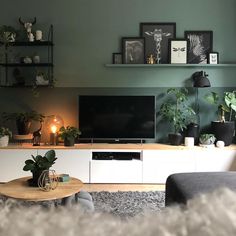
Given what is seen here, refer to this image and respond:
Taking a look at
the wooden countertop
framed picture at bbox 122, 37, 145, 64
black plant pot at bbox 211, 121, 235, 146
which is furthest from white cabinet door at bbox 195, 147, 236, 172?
framed picture at bbox 122, 37, 145, 64

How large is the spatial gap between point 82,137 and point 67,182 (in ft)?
5.26

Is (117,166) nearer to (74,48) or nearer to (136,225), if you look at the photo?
(74,48)

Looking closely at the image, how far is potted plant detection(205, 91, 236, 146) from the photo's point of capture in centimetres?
438

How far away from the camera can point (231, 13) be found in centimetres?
462

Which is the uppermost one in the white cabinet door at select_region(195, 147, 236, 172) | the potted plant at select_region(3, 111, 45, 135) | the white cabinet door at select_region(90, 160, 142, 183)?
the potted plant at select_region(3, 111, 45, 135)

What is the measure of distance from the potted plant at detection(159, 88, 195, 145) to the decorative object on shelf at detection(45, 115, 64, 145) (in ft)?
4.97

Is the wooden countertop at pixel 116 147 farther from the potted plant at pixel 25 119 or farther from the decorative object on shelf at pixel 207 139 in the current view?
the potted plant at pixel 25 119

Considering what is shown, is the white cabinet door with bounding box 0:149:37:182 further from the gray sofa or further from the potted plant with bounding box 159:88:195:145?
the gray sofa

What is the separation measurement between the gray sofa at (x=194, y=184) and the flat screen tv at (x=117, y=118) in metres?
1.97

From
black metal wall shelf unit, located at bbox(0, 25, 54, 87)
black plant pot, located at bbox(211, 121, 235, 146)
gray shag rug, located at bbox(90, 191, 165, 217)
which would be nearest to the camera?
gray shag rug, located at bbox(90, 191, 165, 217)

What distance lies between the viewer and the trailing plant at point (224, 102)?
4375 mm

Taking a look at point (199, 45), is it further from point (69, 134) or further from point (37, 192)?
point (37, 192)

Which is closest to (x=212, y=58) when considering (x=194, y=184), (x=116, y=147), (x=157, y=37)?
(x=157, y=37)

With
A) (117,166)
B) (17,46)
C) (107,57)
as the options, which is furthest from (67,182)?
(17,46)
